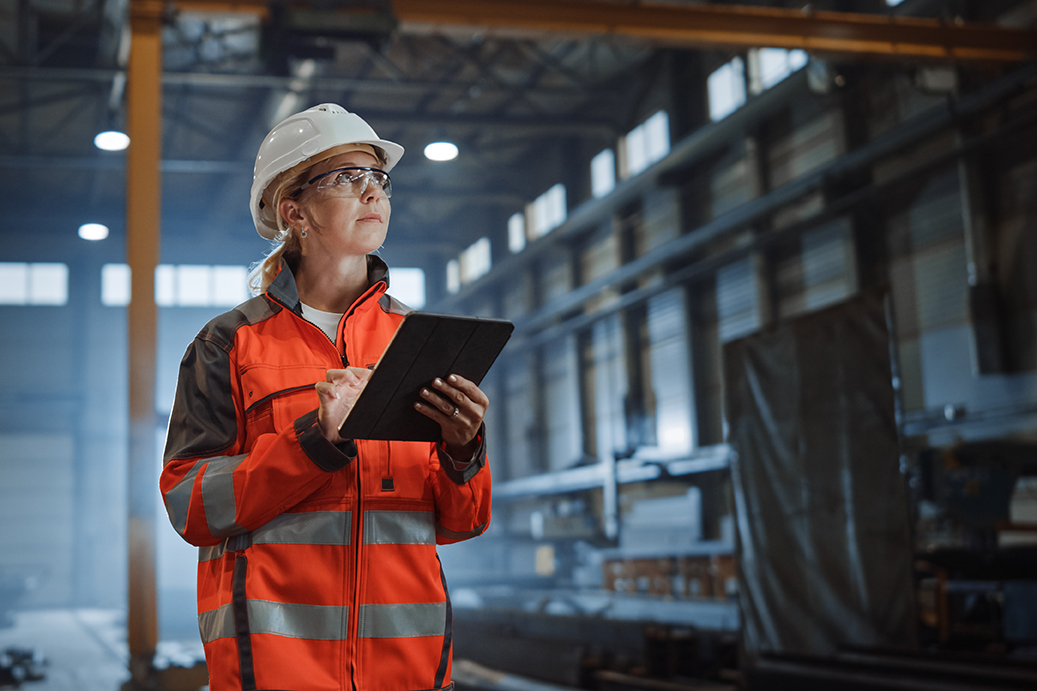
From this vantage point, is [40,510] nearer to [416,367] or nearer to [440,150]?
[440,150]

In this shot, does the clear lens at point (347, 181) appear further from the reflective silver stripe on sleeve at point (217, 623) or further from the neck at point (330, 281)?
the reflective silver stripe on sleeve at point (217, 623)

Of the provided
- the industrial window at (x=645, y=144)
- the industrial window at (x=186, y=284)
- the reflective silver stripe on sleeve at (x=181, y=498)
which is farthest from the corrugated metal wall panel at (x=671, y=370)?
the reflective silver stripe on sleeve at (x=181, y=498)

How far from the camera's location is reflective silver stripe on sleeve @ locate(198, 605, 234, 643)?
1638 mm

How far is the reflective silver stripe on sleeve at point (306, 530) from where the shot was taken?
1679mm

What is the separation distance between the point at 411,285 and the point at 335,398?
1024 inches

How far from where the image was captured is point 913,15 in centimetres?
1262

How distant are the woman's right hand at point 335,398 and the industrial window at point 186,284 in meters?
24.5

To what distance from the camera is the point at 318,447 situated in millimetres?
1601

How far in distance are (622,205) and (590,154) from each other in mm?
2355

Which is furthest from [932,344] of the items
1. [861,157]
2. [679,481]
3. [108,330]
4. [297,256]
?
[108,330]

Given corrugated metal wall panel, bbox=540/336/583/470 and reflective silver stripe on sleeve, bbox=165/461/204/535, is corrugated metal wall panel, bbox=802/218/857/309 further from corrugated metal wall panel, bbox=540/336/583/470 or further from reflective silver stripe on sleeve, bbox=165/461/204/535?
reflective silver stripe on sleeve, bbox=165/461/204/535

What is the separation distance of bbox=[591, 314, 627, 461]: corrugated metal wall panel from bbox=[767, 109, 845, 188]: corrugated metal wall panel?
4.94 m

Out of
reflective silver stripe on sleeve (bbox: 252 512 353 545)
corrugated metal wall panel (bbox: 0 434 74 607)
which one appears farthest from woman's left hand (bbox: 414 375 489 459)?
corrugated metal wall panel (bbox: 0 434 74 607)

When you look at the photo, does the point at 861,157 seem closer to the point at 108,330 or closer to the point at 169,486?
the point at 169,486
